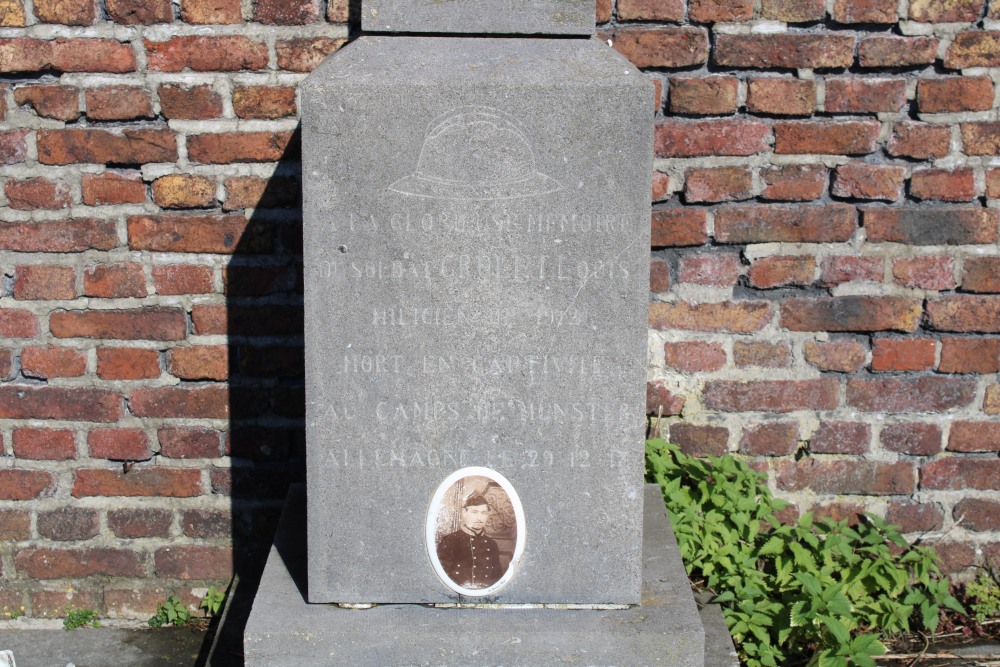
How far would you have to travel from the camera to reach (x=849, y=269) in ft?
8.07

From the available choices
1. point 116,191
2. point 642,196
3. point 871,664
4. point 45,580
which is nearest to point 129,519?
point 45,580

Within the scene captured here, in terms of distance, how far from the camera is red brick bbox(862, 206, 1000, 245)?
2436 mm

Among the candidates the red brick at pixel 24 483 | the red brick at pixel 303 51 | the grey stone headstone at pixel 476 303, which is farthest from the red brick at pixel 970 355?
the red brick at pixel 24 483

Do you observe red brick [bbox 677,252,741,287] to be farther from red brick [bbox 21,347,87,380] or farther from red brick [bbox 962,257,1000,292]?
red brick [bbox 21,347,87,380]

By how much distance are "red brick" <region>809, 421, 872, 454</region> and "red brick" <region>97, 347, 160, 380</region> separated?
1.69m

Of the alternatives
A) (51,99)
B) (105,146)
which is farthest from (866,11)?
(51,99)

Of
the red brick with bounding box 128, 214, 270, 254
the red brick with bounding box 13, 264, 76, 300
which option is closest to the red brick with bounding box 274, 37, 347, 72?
the red brick with bounding box 128, 214, 270, 254

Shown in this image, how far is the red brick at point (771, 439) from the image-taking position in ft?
8.37

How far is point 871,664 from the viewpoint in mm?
2035

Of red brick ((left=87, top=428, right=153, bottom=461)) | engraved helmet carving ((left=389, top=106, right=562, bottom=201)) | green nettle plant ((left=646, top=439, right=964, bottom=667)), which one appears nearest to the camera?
engraved helmet carving ((left=389, top=106, right=562, bottom=201))

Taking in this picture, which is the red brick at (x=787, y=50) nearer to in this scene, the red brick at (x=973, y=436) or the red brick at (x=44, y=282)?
the red brick at (x=973, y=436)

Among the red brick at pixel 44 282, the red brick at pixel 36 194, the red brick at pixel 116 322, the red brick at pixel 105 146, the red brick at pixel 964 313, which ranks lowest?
the red brick at pixel 116 322

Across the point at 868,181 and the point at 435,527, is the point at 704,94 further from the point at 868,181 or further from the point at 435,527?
the point at 435,527

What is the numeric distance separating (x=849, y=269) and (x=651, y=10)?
0.80 m
